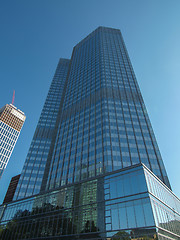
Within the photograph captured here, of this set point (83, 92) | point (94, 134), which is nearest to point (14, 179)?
point (83, 92)

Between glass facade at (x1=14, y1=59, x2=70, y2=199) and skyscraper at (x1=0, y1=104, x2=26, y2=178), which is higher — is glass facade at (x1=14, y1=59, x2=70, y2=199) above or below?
below

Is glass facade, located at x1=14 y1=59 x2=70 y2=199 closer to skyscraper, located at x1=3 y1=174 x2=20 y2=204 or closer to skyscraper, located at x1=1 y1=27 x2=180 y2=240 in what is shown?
skyscraper, located at x1=1 y1=27 x2=180 y2=240

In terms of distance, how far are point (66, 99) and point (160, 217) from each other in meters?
74.5

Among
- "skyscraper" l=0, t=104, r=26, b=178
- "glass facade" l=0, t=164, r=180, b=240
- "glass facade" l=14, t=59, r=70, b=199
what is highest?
"skyscraper" l=0, t=104, r=26, b=178

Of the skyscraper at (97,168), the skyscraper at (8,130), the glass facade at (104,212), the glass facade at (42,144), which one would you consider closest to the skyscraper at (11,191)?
the skyscraper at (8,130)

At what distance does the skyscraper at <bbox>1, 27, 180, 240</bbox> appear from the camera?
3412 centimetres

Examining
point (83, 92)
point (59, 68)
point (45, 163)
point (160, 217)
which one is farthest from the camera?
point (59, 68)

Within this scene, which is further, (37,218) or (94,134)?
(94,134)

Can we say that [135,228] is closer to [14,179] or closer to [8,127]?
[14,179]

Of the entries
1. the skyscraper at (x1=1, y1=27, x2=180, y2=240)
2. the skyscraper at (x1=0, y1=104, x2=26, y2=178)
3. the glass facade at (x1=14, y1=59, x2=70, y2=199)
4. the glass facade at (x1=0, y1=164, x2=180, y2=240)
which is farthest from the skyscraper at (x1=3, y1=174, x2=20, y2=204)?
the glass facade at (x1=0, y1=164, x2=180, y2=240)

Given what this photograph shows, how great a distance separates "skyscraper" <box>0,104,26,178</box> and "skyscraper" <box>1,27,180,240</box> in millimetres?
80981

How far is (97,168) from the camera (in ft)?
173

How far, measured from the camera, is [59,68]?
13988cm

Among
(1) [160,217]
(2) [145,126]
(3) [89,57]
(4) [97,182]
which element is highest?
(3) [89,57]
